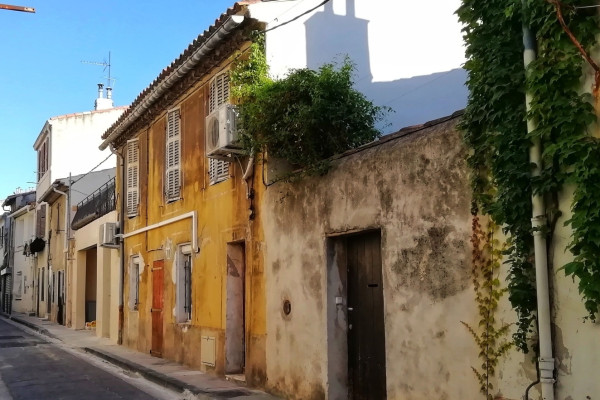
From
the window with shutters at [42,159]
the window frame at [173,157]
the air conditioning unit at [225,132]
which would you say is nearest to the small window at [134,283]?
the window frame at [173,157]

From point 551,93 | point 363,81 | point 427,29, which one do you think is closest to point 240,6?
point 363,81

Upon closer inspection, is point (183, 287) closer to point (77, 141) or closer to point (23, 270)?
point (77, 141)

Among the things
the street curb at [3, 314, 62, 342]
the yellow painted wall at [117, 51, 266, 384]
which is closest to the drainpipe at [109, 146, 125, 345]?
the yellow painted wall at [117, 51, 266, 384]

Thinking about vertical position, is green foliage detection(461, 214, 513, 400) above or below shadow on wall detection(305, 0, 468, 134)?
below

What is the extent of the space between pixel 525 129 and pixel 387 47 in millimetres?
6357

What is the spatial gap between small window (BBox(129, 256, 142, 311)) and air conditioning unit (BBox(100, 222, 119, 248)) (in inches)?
46.1

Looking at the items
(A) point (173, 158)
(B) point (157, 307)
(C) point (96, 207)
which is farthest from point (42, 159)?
(A) point (173, 158)

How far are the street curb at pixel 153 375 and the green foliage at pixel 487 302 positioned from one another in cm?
482

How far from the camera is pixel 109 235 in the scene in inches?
677

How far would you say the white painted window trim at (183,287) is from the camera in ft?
42.3

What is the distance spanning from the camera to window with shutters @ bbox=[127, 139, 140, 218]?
16.1 m

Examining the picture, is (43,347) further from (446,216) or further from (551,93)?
(551,93)

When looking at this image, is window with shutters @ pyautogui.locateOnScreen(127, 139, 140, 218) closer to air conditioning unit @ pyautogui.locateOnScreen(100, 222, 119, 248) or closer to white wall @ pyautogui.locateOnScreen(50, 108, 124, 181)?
air conditioning unit @ pyautogui.locateOnScreen(100, 222, 119, 248)

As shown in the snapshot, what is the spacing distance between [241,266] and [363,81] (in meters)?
3.73
